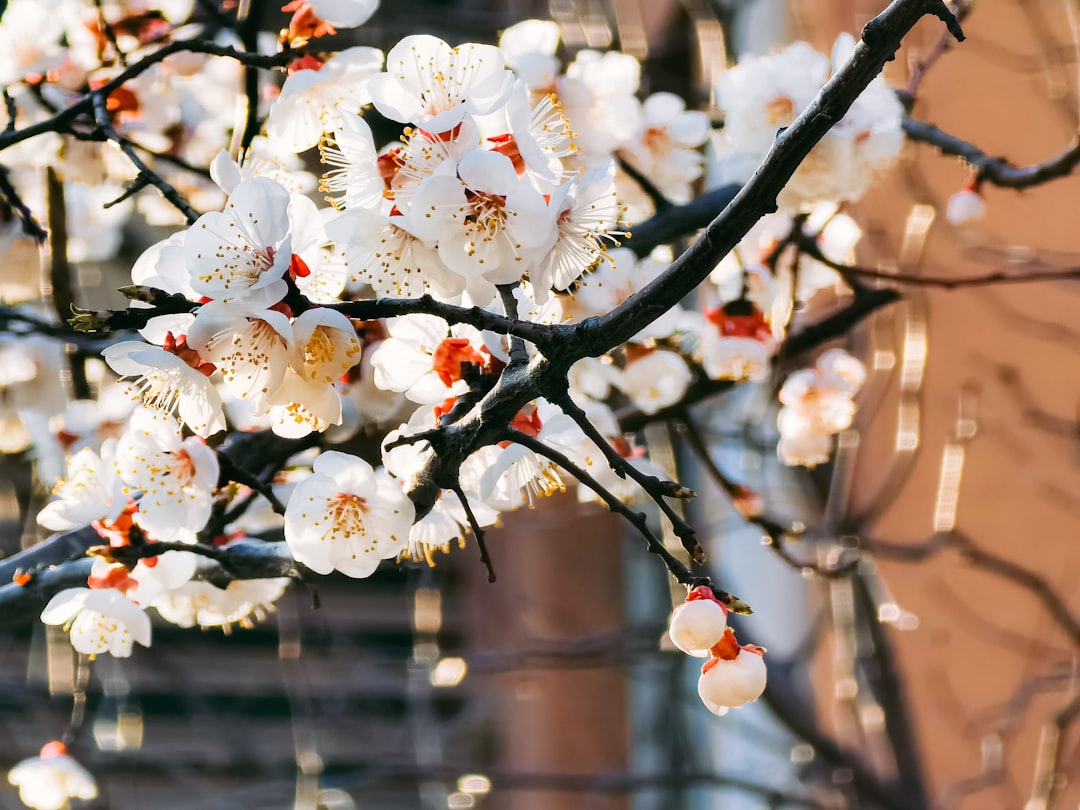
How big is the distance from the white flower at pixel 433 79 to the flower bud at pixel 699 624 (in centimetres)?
44

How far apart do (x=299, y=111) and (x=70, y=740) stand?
133 centimetres

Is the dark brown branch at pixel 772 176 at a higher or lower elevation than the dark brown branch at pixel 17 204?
lower

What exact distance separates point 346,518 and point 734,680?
358mm

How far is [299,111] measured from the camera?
1054 mm

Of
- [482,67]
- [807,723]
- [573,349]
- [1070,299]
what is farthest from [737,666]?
[1070,299]

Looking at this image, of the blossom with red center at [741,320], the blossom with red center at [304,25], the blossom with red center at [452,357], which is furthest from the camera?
the blossom with red center at [741,320]

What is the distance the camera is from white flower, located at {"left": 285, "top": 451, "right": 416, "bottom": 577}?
80cm

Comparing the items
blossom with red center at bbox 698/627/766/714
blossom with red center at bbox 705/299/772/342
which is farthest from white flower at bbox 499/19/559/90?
blossom with red center at bbox 698/627/766/714

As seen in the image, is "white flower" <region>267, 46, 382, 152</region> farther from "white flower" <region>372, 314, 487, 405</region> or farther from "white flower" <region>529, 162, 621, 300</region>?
"white flower" <region>529, 162, 621, 300</region>

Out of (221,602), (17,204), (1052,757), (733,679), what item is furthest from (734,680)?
(1052,757)

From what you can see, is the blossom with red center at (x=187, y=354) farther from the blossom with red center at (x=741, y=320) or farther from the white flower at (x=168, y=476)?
the blossom with red center at (x=741, y=320)

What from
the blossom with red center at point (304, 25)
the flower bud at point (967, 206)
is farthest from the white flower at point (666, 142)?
the blossom with red center at point (304, 25)

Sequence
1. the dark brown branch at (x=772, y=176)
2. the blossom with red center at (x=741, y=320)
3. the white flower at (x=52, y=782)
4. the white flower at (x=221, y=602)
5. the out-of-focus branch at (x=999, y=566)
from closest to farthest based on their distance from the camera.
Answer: the dark brown branch at (x=772, y=176) < the white flower at (x=221, y=602) < the blossom with red center at (x=741, y=320) < the white flower at (x=52, y=782) < the out-of-focus branch at (x=999, y=566)

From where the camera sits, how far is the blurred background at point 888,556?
2.14 metres
